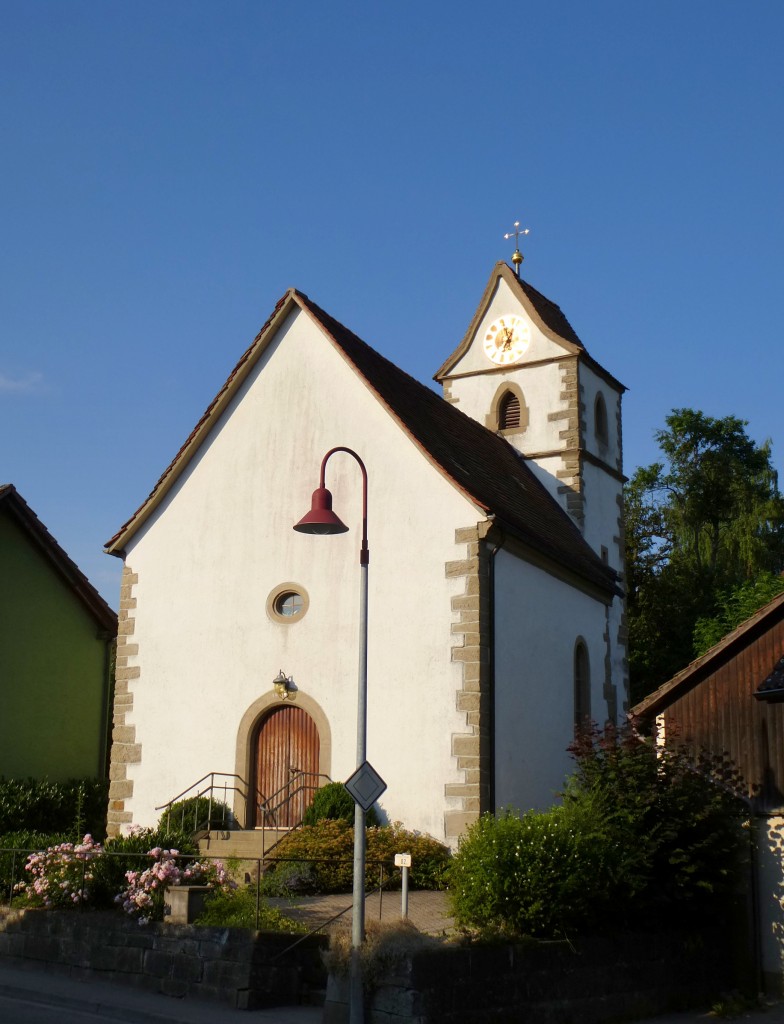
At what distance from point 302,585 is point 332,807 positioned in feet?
12.3

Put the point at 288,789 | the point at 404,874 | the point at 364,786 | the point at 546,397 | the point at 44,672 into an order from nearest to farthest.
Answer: the point at 364,786
the point at 404,874
the point at 288,789
the point at 44,672
the point at 546,397

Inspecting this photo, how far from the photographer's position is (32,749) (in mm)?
24297

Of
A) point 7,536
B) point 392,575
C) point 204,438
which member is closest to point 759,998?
point 392,575

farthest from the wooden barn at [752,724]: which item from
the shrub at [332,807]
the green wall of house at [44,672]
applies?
the green wall of house at [44,672]

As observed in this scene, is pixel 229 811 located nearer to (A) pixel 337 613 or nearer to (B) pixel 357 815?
(A) pixel 337 613

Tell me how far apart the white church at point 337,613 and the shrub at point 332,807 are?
0.63 meters

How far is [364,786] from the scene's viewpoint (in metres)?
11.1

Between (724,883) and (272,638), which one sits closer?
(724,883)

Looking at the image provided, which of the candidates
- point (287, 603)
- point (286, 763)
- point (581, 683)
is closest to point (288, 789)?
point (286, 763)

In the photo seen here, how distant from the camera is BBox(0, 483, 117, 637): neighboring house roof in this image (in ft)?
80.8

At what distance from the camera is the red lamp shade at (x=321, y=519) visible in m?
12.3

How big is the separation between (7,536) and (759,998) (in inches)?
654

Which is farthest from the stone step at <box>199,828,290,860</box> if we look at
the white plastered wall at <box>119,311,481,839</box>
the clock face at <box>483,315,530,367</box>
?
the clock face at <box>483,315,530,367</box>

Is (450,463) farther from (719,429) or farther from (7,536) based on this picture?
(719,429)
